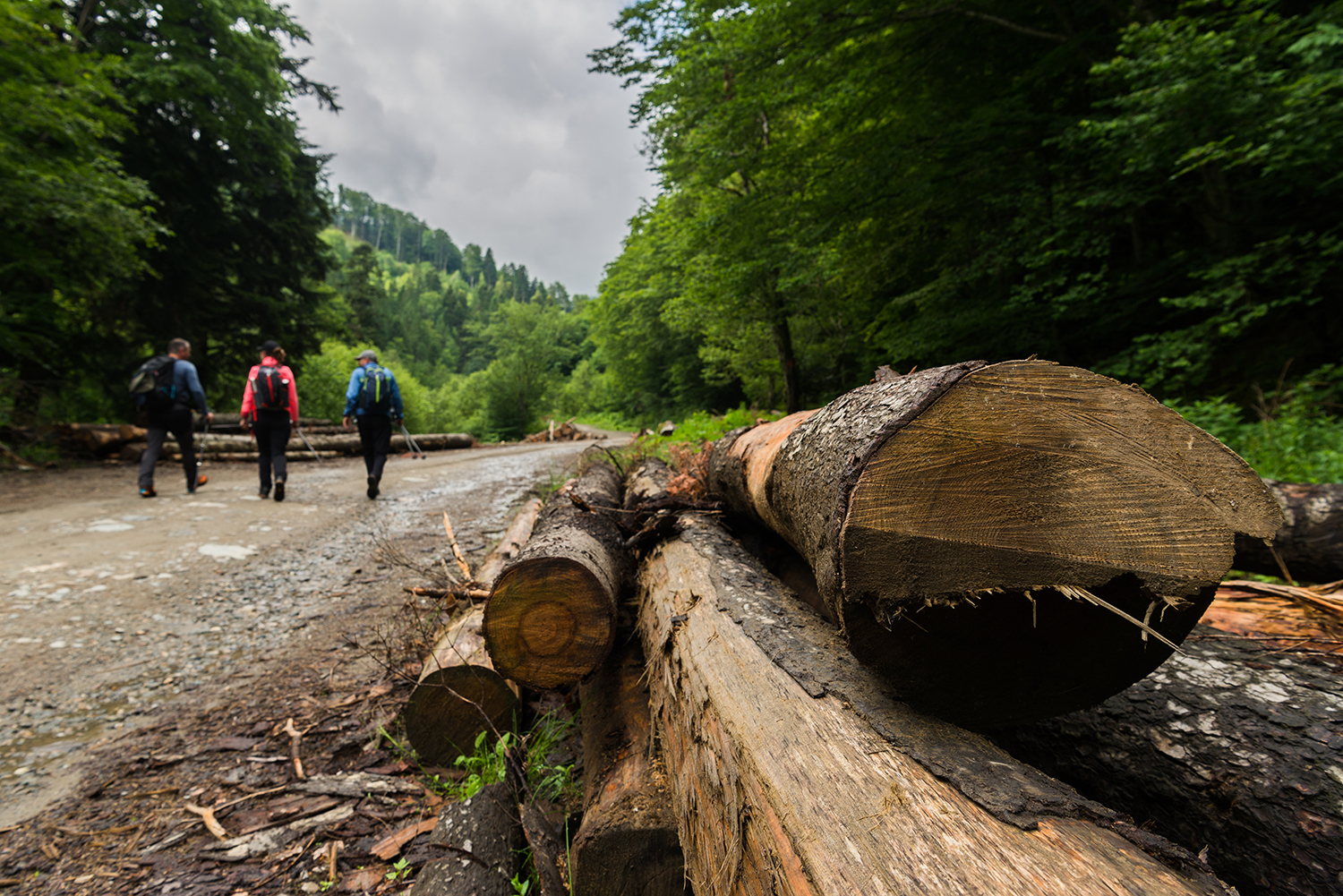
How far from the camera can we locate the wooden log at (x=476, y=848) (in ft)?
4.98

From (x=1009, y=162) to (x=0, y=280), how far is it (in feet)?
52.8

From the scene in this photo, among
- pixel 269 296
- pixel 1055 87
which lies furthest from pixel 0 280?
pixel 1055 87

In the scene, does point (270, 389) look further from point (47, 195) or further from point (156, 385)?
point (47, 195)

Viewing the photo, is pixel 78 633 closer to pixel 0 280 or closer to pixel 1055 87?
pixel 0 280

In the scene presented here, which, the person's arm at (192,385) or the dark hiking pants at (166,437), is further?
the person's arm at (192,385)

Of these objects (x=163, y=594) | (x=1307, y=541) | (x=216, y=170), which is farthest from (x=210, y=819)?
(x=216, y=170)

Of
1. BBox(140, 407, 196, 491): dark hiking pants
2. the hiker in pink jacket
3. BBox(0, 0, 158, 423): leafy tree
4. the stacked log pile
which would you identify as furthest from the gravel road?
BBox(0, 0, 158, 423): leafy tree

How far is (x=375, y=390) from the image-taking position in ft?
22.0

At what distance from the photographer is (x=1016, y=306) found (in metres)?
6.67

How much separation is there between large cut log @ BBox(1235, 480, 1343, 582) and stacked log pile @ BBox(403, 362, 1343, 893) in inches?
67.1

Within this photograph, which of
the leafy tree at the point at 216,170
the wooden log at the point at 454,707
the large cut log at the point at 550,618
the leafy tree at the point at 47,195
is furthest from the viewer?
the leafy tree at the point at 216,170

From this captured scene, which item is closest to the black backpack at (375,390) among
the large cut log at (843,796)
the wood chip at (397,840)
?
the wood chip at (397,840)

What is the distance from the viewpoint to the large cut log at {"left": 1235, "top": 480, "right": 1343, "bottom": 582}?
2.35m

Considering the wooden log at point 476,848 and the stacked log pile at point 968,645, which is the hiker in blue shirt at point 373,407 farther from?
the stacked log pile at point 968,645
